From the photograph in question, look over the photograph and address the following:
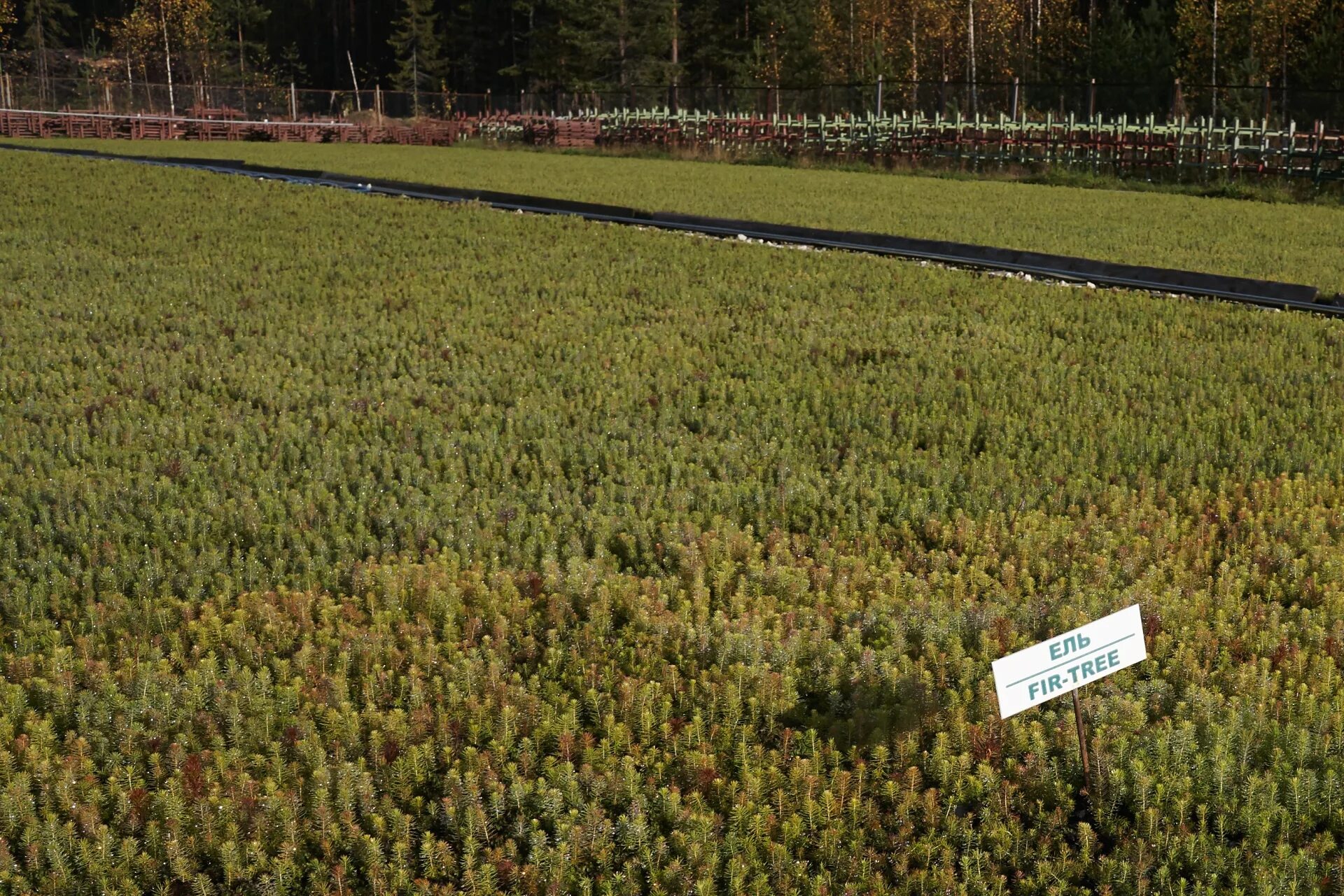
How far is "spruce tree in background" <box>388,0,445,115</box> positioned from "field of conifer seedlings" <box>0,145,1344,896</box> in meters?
80.2

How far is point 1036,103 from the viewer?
47.9 meters

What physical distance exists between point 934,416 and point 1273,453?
2004 millimetres

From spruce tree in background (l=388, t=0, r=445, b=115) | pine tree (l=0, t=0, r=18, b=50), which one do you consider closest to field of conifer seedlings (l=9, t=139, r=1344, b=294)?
pine tree (l=0, t=0, r=18, b=50)

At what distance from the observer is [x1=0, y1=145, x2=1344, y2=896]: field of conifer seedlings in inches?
165

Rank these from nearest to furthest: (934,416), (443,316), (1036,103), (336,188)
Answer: (934,416)
(443,316)
(336,188)
(1036,103)

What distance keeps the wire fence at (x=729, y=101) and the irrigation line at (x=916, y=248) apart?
15.4m

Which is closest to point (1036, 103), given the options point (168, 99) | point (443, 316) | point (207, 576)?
point (168, 99)

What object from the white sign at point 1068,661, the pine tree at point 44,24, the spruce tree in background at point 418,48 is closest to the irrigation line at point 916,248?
the white sign at point 1068,661

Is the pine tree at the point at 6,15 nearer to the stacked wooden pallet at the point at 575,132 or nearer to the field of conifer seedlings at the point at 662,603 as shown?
the stacked wooden pallet at the point at 575,132

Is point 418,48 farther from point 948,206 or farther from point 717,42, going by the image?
point 948,206

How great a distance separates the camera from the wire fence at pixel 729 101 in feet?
123

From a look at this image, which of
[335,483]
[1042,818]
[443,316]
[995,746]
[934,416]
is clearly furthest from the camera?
[443,316]

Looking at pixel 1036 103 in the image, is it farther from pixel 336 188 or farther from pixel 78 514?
A: pixel 78 514

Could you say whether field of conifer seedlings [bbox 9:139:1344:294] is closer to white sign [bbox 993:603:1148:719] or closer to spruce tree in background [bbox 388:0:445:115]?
white sign [bbox 993:603:1148:719]
